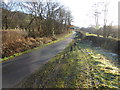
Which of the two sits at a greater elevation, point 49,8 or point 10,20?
point 49,8

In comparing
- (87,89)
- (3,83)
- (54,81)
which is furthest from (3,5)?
(87,89)

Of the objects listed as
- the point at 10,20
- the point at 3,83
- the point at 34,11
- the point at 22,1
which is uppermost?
the point at 22,1

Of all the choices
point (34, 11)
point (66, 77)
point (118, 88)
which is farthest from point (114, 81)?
point (34, 11)

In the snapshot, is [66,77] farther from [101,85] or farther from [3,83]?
[3,83]

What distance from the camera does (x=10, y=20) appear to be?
18.3m

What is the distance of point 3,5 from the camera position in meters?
16.0

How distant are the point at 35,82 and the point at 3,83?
1562 mm

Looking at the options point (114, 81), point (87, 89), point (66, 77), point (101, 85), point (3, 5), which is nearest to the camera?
point (87, 89)

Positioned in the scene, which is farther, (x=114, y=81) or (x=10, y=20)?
(x=10, y=20)

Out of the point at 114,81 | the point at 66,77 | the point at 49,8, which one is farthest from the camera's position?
the point at 49,8

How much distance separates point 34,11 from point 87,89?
65.3 ft

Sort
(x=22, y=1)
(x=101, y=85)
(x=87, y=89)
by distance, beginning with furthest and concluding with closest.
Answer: (x=22, y=1)
(x=101, y=85)
(x=87, y=89)

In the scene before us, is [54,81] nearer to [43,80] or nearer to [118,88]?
[43,80]

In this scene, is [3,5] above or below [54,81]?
above
